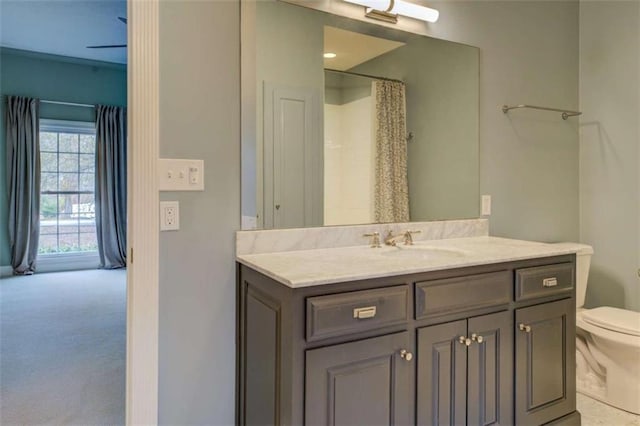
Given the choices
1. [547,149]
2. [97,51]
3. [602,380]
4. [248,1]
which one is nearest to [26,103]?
[97,51]

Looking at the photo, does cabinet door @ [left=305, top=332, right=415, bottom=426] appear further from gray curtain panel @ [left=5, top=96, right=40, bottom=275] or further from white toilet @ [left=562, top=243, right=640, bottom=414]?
gray curtain panel @ [left=5, top=96, right=40, bottom=275]

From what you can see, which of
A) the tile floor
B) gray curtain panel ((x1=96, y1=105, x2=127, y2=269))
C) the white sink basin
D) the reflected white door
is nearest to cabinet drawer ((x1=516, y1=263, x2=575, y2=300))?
the white sink basin

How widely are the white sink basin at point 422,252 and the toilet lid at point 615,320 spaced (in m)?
0.95

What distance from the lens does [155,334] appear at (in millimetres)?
1501

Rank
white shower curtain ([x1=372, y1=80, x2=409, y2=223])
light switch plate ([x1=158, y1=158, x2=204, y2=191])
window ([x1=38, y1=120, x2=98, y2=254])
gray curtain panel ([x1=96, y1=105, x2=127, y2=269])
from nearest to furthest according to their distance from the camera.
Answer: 1. light switch plate ([x1=158, y1=158, x2=204, y2=191])
2. white shower curtain ([x1=372, y1=80, x2=409, y2=223])
3. window ([x1=38, y1=120, x2=98, y2=254])
4. gray curtain panel ([x1=96, y1=105, x2=127, y2=269])

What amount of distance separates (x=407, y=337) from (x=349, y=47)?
1397 mm

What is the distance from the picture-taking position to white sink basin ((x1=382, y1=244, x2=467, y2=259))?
6.10 ft

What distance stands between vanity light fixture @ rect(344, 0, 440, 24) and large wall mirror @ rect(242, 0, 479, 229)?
53 millimetres

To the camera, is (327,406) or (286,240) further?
(286,240)

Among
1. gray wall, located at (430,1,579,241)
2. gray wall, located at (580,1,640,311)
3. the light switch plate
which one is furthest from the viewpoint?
gray wall, located at (580,1,640,311)

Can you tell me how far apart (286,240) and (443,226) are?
0.98m

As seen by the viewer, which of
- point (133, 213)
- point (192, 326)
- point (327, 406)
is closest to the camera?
point (327, 406)

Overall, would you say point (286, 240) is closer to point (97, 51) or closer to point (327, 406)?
point (327, 406)

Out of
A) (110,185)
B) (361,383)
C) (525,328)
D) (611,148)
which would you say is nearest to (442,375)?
(361,383)
